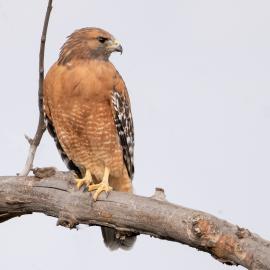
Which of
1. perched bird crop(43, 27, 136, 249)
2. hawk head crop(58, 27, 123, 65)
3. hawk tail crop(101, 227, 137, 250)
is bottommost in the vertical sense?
hawk tail crop(101, 227, 137, 250)

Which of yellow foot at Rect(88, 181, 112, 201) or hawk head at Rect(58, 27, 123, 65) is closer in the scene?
yellow foot at Rect(88, 181, 112, 201)

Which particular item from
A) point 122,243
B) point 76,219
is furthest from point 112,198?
point 122,243

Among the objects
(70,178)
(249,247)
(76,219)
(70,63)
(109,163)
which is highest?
(70,63)

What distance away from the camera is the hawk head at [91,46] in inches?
398

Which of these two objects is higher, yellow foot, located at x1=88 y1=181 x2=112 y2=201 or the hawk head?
the hawk head

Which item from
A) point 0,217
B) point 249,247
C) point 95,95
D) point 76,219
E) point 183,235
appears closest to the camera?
point 249,247

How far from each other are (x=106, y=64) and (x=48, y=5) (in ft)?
8.14

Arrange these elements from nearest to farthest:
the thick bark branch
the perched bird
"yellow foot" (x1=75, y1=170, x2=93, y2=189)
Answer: the thick bark branch → "yellow foot" (x1=75, y1=170, x2=93, y2=189) → the perched bird

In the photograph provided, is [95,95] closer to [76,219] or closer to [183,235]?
[76,219]

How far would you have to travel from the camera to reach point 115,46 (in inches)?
399

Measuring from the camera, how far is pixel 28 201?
8.80 m

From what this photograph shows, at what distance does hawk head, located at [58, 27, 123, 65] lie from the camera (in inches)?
398

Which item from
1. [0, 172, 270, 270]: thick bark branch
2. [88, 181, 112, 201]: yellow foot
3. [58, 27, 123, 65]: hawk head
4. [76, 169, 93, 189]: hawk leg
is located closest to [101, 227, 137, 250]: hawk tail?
[76, 169, 93, 189]: hawk leg

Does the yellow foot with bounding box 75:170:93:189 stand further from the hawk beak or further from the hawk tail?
the hawk beak
